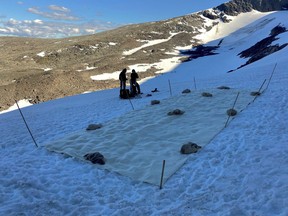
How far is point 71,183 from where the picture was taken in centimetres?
1011

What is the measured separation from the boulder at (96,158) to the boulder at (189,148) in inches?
123

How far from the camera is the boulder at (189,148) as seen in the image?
39.7ft

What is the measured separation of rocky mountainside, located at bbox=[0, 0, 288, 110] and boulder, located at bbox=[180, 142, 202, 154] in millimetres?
30827

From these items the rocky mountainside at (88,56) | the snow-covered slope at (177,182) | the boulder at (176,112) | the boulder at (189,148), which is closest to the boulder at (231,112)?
the snow-covered slope at (177,182)

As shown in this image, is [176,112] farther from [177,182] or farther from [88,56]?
[88,56]

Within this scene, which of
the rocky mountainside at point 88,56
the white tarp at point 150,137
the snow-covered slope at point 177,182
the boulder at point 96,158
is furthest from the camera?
the rocky mountainside at point 88,56

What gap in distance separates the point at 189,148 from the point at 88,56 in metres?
68.7

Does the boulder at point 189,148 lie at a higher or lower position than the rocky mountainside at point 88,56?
lower

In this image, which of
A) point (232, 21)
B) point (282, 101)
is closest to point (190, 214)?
point (282, 101)

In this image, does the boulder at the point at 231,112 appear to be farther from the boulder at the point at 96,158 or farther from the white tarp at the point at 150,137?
the boulder at the point at 96,158

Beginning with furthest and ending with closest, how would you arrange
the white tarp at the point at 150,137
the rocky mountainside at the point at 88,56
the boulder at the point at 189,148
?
the rocky mountainside at the point at 88,56, the boulder at the point at 189,148, the white tarp at the point at 150,137

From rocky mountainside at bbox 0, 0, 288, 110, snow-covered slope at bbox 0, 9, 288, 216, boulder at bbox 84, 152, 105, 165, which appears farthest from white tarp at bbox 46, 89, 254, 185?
rocky mountainside at bbox 0, 0, 288, 110

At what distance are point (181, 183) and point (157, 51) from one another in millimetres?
74700

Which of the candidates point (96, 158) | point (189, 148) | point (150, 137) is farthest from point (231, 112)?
point (96, 158)
